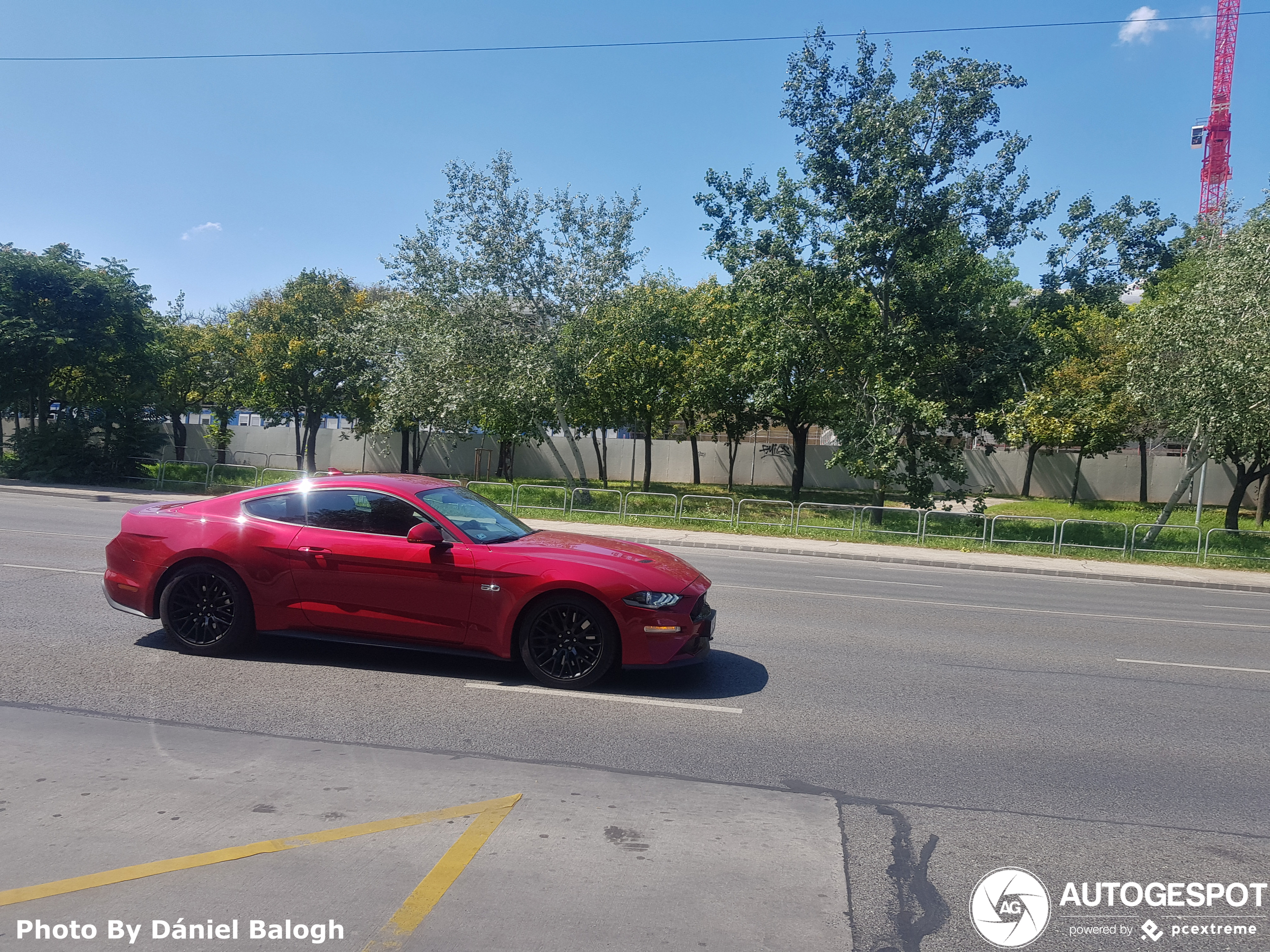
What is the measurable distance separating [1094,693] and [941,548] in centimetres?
1403

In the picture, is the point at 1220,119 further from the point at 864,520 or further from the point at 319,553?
the point at 319,553

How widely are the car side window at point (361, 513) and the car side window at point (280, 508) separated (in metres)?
0.09

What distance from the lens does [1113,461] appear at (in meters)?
43.2

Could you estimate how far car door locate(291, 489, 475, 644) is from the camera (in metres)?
6.63

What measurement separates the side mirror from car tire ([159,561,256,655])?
1.59 m

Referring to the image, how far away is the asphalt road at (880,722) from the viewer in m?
4.13

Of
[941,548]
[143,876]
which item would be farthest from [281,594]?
[941,548]

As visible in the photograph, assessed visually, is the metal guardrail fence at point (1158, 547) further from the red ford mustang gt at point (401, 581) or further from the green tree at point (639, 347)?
the red ford mustang gt at point (401, 581)

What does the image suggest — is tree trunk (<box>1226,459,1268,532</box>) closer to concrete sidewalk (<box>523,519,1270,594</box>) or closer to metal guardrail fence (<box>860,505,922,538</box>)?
concrete sidewalk (<box>523,519,1270,594</box>)

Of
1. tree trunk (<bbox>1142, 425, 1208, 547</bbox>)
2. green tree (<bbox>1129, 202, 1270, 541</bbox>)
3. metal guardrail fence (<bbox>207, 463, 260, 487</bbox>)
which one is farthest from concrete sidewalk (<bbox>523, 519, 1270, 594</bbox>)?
metal guardrail fence (<bbox>207, 463, 260, 487</bbox>)

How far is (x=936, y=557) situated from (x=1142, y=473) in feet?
95.0

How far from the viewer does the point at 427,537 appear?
662cm

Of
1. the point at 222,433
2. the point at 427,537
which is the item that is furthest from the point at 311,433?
the point at 427,537

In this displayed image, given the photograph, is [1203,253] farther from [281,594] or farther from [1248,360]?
[281,594]
